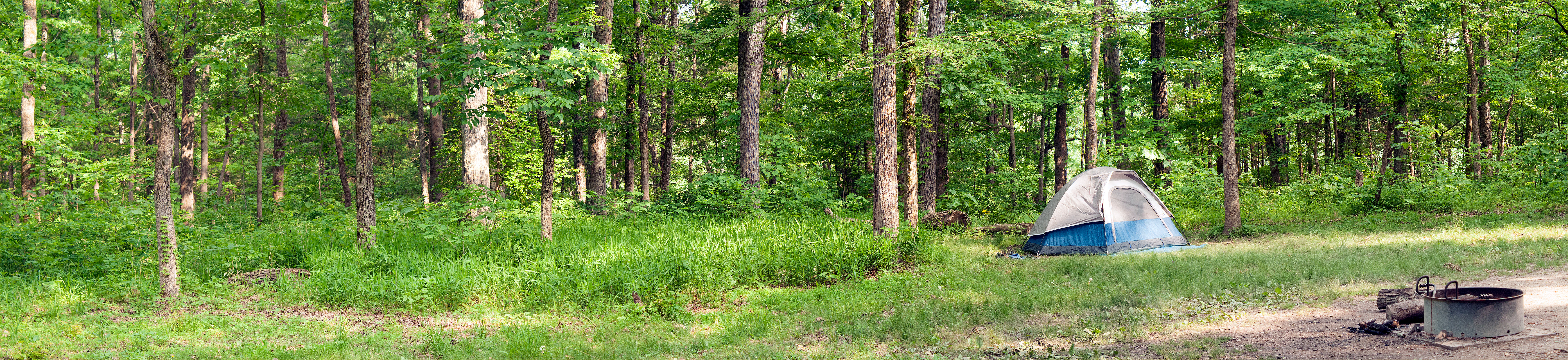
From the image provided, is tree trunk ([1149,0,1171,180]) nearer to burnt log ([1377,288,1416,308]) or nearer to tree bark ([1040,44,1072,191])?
tree bark ([1040,44,1072,191])

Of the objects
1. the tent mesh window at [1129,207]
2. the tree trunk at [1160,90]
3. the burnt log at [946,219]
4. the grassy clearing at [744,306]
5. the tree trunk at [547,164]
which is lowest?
the grassy clearing at [744,306]

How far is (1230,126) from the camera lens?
42.0 feet

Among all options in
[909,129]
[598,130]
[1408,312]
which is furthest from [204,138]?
[1408,312]

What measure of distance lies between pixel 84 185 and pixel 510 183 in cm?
727

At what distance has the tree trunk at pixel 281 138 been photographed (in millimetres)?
19016

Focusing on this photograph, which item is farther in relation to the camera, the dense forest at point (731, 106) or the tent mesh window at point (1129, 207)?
the tent mesh window at point (1129, 207)

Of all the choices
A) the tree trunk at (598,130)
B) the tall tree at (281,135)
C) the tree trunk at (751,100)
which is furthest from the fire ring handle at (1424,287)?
the tall tree at (281,135)

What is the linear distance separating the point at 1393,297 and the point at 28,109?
766 inches

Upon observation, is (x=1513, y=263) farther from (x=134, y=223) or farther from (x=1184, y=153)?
(x=134, y=223)

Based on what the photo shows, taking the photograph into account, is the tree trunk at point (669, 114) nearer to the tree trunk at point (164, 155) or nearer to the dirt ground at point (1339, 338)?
the tree trunk at point (164, 155)

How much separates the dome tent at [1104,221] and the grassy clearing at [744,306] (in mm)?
1125

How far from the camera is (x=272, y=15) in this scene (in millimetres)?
13344

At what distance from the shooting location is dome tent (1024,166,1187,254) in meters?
11.3

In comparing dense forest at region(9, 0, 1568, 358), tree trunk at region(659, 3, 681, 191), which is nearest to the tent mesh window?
dense forest at region(9, 0, 1568, 358)
